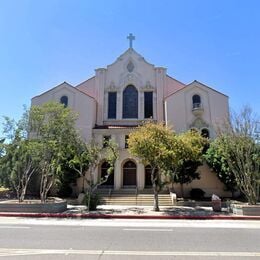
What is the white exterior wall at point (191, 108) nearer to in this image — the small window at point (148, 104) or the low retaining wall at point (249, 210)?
the small window at point (148, 104)

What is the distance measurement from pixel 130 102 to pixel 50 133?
15.3 meters

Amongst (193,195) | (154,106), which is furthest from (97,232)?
(154,106)

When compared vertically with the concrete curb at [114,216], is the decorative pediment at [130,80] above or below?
above

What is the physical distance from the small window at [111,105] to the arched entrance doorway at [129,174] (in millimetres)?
5832

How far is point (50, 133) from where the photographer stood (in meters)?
20.1

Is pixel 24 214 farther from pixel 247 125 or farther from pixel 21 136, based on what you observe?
pixel 247 125

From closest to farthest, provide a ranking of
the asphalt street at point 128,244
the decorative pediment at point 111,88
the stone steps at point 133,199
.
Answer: the asphalt street at point 128,244
the stone steps at point 133,199
the decorative pediment at point 111,88

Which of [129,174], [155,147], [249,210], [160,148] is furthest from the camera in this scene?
[129,174]

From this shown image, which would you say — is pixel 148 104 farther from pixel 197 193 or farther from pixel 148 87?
pixel 197 193

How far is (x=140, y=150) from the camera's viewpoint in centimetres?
1975

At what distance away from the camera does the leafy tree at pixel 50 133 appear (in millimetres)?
19781

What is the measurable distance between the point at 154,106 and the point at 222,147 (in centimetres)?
1429

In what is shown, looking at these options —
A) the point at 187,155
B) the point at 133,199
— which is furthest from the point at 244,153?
the point at 133,199

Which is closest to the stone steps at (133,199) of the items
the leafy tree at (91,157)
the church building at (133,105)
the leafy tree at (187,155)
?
the leafy tree at (187,155)
